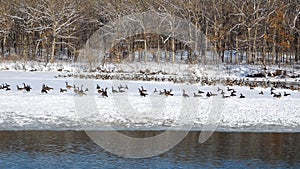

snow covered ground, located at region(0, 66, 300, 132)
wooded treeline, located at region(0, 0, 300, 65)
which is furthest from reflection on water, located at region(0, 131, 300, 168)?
wooded treeline, located at region(0, 0, 300, 65)

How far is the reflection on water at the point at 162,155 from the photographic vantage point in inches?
411

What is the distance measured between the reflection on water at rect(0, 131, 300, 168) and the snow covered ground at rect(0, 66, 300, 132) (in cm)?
166

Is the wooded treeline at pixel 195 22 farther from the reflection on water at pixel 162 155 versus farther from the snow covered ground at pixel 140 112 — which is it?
the reflection on water at pixel 162 155

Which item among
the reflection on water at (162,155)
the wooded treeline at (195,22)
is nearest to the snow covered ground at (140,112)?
the reflection on water at (162,155)

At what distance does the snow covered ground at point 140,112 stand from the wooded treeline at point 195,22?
28231 mm

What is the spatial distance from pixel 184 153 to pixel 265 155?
1.87 metres

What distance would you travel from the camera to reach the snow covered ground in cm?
1591

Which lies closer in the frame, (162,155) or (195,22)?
(162,155)

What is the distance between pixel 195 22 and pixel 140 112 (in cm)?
3678

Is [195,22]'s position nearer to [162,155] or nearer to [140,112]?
[140,112]

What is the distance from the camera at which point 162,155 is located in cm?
1145

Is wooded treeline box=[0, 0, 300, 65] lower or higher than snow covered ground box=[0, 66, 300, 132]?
higher

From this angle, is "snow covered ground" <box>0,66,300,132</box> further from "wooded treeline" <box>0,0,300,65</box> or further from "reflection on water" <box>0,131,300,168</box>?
"wooded treeline" <box>0,0,300,65</box>

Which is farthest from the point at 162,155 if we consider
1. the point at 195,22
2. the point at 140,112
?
the point at 195,22
